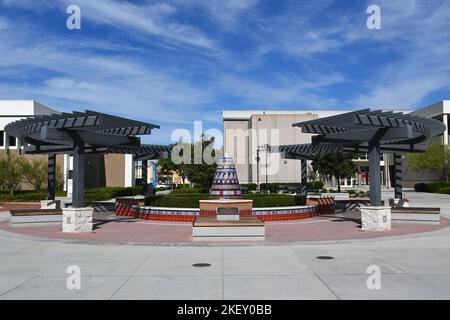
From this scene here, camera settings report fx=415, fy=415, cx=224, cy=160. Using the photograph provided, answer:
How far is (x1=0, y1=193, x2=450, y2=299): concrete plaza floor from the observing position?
778 centimetres

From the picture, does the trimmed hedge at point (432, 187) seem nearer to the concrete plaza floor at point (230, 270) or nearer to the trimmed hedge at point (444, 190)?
the trimmed hedge at point (444, 190)

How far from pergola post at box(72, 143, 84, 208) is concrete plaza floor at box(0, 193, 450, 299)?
3612 mm

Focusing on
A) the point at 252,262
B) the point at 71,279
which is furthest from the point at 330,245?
the point at 71,279

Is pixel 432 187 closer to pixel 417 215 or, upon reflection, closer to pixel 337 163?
pixel 337 163

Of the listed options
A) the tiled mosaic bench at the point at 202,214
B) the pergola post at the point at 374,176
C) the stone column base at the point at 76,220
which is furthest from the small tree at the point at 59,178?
the pergola post at the point at 374,176

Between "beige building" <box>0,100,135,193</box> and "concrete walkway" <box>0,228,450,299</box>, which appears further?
"beige building" <box>0,100,135,193</box>

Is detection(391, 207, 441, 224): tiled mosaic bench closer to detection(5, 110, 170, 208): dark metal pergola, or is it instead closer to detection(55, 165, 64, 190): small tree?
detection(5, 110, 170, 208): dark metal pergola

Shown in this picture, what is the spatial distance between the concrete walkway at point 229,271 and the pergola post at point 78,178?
148 inches

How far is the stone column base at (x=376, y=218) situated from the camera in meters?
17.2

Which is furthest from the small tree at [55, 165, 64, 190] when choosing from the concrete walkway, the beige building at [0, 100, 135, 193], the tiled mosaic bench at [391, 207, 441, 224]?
the tiled mosaic bench at [391, 207, 441, 224]

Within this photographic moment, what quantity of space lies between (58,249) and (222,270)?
615cm

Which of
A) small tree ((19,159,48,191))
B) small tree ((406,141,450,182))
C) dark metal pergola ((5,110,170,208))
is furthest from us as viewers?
small tree ((406,141,450,182))
